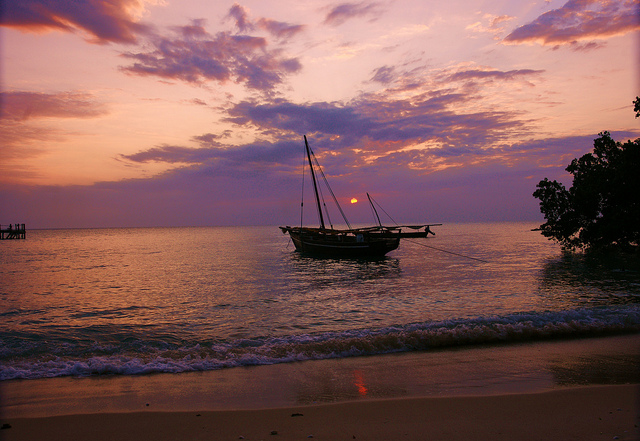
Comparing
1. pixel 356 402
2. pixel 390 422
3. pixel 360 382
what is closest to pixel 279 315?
pixel 360 382

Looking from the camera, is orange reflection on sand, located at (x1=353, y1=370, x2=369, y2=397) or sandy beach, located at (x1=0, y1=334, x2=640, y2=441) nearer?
sandy beach, located at (x1=0, y1=334, x2=640, y2=441)

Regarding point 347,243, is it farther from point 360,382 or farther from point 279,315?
point 360,382

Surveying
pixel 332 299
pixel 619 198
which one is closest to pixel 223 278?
pixel 332 299

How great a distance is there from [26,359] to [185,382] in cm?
500

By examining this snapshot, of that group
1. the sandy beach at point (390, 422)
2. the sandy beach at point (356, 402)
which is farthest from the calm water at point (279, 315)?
the sandy beach at point (390, 422)

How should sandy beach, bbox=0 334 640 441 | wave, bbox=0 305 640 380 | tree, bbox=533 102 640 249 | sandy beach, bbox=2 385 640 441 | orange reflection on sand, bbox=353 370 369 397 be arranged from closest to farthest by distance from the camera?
1. sandy beach, bbox=2 385 640 441
2. sandy beach, bbox=0 334 640 441
3. orange reflection on sand, bbox=353 370 369 397
4. wave, bbox=0 305 640 380
5. tree, bbox=533 102 640 249

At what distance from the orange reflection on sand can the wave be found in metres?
1.55

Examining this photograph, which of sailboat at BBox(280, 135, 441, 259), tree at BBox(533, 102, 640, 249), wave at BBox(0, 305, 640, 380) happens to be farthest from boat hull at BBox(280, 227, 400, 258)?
wave at BBox(0, 305, 640, 380)

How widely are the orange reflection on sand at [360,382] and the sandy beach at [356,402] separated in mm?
41

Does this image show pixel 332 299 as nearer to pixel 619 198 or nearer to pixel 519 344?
pixel 519 344

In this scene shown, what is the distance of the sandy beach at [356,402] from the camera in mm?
5004

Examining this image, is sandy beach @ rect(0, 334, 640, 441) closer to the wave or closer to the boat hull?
the wave

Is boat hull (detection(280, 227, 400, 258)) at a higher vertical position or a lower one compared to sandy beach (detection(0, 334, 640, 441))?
higher

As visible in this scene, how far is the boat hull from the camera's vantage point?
1519 inches
